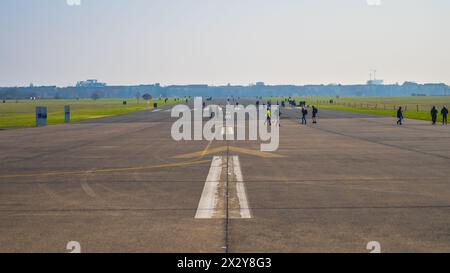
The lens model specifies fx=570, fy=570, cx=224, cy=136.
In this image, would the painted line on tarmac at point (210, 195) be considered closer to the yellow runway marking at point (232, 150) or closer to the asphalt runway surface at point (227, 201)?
the asphalt runway surface at point (227, 201)

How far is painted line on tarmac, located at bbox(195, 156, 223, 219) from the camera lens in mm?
10602

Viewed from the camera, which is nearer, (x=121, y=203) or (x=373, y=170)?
(x=121, y=203)

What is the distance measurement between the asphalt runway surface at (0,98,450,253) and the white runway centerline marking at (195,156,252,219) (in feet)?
0.09

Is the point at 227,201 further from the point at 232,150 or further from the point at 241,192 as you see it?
the point at 232,150

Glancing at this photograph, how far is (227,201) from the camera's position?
11.8 m

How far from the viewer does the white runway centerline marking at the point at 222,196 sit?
10513 millimetres

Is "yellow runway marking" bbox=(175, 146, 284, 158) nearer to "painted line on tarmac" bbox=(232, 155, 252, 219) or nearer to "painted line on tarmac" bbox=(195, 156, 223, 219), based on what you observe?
"painted line on tarmac" bbox=(232, 155, 252, 219)

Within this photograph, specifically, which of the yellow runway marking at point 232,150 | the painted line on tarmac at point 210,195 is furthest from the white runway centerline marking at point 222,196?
the yellow runway marking at point 232,150

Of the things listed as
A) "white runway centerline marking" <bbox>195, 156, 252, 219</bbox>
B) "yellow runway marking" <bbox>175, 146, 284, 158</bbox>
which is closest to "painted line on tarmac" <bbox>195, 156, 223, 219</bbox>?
"white runway centerline marking" <bbox>195, 156, 252, 219</bbox>
